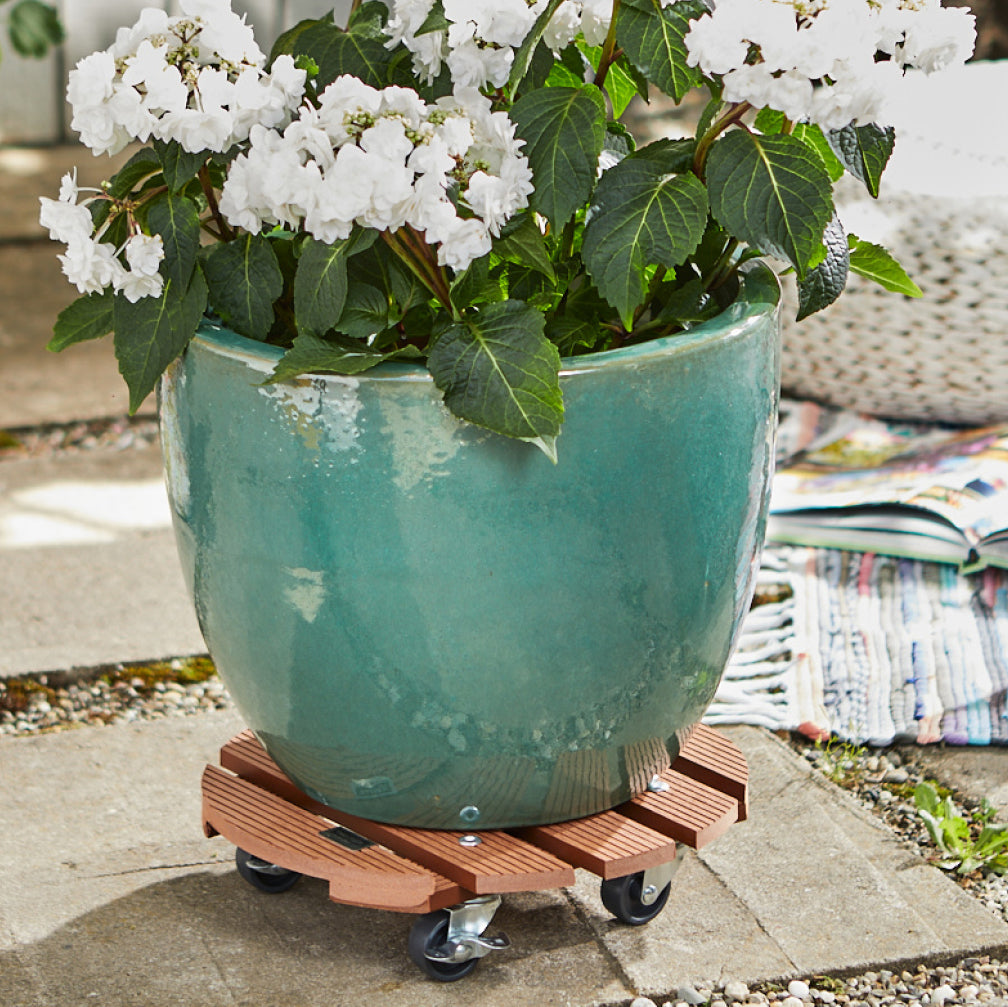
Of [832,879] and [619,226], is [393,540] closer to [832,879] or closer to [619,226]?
[619,226]

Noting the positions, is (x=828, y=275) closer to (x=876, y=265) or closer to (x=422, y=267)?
(x=876, y=265)

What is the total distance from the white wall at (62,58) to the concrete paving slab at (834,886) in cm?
358

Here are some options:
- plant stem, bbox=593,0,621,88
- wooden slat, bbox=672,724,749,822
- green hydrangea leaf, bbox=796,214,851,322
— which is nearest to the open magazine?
wooden slat, bbox=672,724,749,822

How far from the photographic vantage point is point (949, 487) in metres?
2.47

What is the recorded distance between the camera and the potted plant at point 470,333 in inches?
49.2

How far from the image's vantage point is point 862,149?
134cm

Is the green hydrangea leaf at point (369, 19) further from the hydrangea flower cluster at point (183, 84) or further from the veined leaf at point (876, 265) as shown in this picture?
the veined leaf at point (876, 265)

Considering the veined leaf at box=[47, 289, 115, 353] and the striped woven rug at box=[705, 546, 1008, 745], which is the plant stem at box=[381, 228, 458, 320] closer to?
the veined leaf at box=[47, 289, 115, 353]

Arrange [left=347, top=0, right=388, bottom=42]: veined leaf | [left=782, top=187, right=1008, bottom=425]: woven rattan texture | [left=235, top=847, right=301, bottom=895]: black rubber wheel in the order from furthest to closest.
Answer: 1. [left=782, top=187, right=1008, bottom=425]: woven rattan texture
2. [left=235, top=847, right=301, bottom=895]: black rubber wheel
3. [left=347, top=0, right=388, bottom=42]: veined leaf

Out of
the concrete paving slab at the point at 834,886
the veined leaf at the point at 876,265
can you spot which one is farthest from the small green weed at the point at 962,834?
the veined leaf at the point at 876,265

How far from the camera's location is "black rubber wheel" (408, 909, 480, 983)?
1487 mm

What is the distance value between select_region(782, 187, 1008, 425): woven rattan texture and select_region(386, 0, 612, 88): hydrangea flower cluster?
5.01ft

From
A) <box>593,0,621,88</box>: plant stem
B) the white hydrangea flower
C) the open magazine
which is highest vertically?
<box>593,0,621,88</box>: plant stem

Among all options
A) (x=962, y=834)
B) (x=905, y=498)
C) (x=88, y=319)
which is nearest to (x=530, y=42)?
(x=88, y=319)
